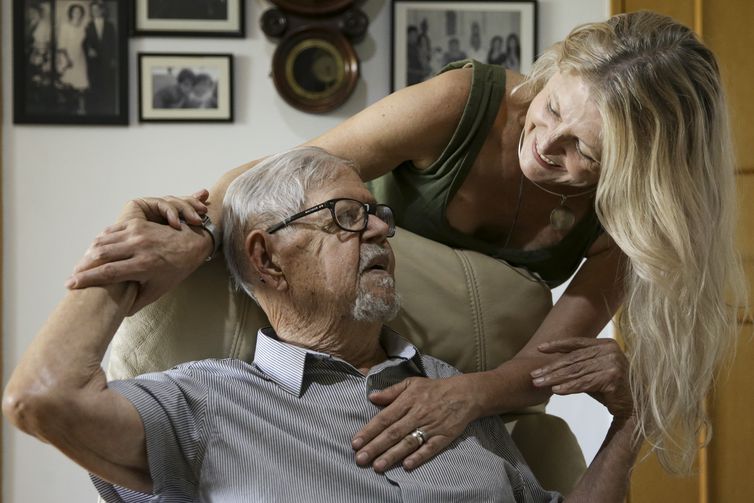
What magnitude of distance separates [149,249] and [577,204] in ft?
2.82

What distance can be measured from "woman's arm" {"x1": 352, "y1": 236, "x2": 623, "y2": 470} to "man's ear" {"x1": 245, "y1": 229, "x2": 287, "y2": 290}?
0.25 meters

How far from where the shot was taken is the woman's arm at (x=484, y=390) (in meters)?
1.33

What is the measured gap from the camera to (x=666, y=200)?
136cm

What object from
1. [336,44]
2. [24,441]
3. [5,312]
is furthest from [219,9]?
[24,441]

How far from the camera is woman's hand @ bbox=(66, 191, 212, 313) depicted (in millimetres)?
1214

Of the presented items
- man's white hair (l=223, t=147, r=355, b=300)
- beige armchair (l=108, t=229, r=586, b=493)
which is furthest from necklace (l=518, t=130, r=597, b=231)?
man's white hair (l=223, t=147, r=355, b=300)

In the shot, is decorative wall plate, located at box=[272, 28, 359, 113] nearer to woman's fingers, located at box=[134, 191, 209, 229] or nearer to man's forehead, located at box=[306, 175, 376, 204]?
man's forehead, located at box=[306, 175, 376, 204]

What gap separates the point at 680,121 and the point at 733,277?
0.33 metres

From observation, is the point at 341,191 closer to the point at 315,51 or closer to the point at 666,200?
the point at 666,200

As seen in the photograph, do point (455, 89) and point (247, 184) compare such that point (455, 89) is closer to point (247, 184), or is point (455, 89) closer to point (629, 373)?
point (247, 184)

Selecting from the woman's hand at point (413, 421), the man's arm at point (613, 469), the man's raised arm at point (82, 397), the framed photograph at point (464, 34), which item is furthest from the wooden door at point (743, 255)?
the man's raised arm at point (82, 397)

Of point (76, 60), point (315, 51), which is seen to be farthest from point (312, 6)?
point (76, 60)

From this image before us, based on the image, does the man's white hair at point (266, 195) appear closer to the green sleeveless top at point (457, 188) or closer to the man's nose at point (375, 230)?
the man's nose at point (375, 230)

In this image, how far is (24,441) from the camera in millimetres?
3018
